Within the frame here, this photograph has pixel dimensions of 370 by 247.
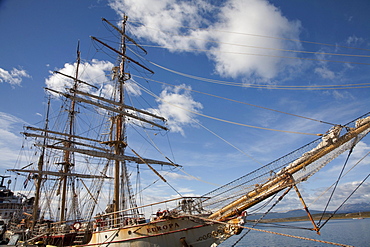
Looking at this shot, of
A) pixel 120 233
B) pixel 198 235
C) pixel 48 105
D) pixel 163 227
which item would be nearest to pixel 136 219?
pixel 120 233

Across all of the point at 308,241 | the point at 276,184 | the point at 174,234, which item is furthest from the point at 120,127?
the point at 308,241

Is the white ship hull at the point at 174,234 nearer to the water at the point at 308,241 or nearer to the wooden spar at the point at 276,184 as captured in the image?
the wooden spar at the point at 276,184

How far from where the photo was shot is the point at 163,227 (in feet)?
45.1

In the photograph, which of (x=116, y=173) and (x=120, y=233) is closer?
(x=120, y=233)

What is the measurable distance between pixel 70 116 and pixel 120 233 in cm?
2811

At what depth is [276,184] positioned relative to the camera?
37.2ft

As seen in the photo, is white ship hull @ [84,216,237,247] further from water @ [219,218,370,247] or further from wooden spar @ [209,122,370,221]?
water @ [219,218,370,247]

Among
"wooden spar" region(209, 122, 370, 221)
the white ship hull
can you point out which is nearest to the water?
the white ship hull

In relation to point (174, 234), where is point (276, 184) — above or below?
above

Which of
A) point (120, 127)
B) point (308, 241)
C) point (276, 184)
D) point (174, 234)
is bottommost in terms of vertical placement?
point (308, 241)

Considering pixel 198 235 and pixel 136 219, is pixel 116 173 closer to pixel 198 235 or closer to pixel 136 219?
pixel 136 219

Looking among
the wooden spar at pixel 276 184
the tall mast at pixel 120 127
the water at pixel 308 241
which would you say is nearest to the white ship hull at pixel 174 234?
the wooden spar at pixel 276 184

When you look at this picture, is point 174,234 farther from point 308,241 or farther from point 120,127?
point 308,241

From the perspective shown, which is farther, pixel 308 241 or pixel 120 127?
pixel 308 241
